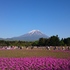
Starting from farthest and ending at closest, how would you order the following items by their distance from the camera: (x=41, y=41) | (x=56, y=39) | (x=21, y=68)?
(x=41, y=41) < (x=56, y=39) < (x=21, y=68)

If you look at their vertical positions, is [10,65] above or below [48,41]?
below

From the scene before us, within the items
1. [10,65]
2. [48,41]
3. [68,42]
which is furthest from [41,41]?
[10,65]

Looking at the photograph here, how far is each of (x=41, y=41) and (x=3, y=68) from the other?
75107 mm

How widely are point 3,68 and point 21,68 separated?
104cm

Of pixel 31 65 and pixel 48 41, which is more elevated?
pixel 48 41

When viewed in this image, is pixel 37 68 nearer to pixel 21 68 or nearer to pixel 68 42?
pixel 21 68

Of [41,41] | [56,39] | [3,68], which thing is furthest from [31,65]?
[41,41]

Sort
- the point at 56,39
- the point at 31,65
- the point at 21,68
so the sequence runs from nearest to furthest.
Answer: the point at 21,68 < the point at 31,65 < the point at 56,39

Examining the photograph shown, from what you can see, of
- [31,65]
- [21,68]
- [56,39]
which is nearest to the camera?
[21,68]

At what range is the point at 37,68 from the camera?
41.0ft

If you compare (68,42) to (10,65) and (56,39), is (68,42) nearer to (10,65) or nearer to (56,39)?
(56,39)

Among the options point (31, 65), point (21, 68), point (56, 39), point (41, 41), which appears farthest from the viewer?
point (41, 41)

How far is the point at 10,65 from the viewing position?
43.7ft

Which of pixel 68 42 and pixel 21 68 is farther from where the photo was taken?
pixel 68 42
